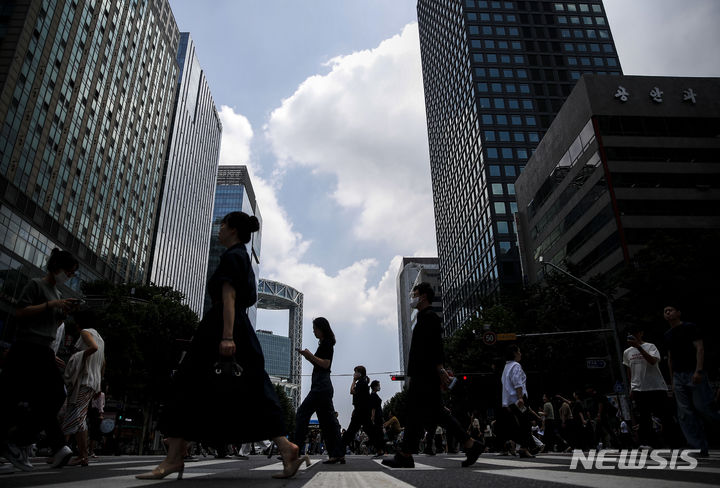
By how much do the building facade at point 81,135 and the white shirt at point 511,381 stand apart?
30986mm

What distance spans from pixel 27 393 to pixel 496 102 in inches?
3193

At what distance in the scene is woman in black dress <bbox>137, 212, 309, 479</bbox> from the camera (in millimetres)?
2885

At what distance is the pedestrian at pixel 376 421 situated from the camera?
893cm

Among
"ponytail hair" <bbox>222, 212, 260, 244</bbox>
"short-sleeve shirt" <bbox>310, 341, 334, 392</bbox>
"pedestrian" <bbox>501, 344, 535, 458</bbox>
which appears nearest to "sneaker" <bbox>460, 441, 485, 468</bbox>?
"short-sleeve shirt" <bbox>310, 341, 334, 392</bbox>

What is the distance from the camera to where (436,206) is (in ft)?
363

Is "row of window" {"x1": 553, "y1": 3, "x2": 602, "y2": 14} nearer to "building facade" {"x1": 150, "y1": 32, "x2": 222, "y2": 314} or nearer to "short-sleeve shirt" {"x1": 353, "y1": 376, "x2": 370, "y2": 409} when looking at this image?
"building facade" {"x1": 150, "y1": 32, "x2": 222, "y2": 314}

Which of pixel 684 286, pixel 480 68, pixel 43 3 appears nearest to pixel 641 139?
pixel 684 286

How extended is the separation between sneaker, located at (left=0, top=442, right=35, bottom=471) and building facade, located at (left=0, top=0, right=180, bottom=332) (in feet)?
96.7

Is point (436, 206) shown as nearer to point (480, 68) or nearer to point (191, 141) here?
point (480, 68)

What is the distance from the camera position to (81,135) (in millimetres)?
41688

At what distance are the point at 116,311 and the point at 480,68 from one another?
71.7 m

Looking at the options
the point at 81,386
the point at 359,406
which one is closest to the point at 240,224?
the point at 81,386

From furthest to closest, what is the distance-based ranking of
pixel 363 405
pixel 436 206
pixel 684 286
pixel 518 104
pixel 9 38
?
pixel 436 206, pixel 518 104, pixel 9 38, pixel 684 286, pixel 363 405

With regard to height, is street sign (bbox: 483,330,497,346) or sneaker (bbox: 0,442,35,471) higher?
street sign (bbox: 483,330,497,346)
